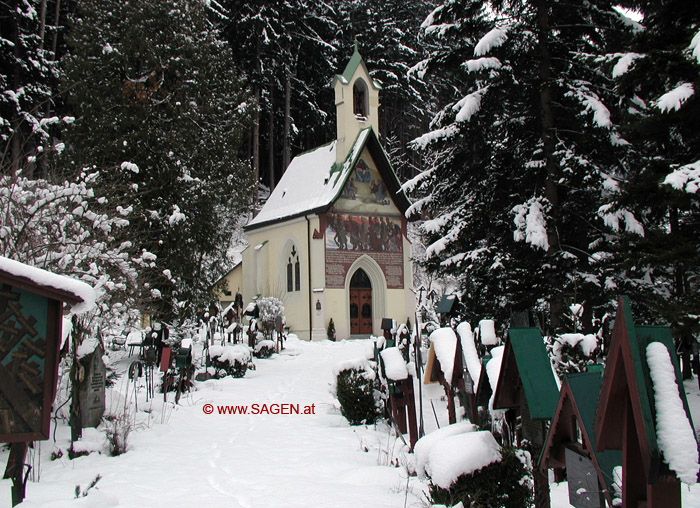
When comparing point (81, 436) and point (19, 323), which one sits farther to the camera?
point (81, 436)

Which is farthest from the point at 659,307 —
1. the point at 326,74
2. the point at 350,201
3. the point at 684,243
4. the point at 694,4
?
the point at 326,74

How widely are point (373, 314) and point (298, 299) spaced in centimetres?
369

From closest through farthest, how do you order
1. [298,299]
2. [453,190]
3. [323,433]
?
1. [323,433]
2. [453,190]
3. [298,299]

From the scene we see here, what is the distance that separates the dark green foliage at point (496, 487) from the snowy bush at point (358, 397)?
5585mm

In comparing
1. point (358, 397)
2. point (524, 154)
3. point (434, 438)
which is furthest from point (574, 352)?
point (524, 154)

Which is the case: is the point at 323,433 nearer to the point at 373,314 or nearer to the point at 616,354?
the point at 616,354

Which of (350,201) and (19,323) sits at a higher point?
(350,201)

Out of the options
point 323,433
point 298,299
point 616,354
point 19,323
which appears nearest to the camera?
point 616,354

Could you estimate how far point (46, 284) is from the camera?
4.72 metres

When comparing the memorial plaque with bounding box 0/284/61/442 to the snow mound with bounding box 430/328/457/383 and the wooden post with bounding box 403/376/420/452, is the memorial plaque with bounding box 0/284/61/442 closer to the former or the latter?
the snow mound with bounding box 430/328/457/383

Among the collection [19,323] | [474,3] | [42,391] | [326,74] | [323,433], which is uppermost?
[326,74]

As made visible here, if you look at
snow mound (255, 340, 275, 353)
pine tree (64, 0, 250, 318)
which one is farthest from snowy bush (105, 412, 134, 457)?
snow mound (255, 340, 275, 353)

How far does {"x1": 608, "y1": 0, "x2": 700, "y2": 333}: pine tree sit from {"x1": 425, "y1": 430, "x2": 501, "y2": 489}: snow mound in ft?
12.7

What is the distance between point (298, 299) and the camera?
102ft
